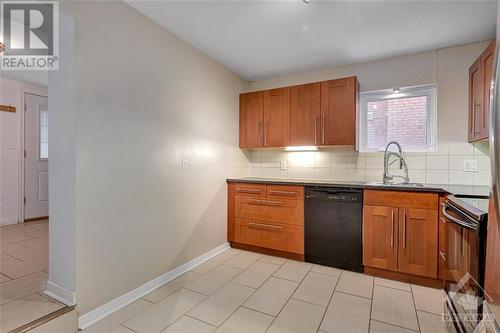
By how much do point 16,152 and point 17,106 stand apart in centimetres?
74

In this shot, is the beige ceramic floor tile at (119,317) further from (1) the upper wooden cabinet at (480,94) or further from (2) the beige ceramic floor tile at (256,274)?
(1) the upper wooden cabinet at (480,94)

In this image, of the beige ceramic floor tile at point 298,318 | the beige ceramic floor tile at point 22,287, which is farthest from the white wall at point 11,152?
the beige ceramic floor tile at point 298,318

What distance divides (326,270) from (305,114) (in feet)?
5.93

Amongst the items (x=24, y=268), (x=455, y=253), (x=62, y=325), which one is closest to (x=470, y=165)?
(x=455, y=253)

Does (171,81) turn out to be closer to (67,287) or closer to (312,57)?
(312,57)

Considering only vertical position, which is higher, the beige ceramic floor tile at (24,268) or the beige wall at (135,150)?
the beige wall at (135,150)

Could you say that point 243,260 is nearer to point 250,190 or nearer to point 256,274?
point 256,274

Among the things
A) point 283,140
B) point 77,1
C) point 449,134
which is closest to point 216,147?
point 283,140

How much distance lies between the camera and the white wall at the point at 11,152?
12.4 ft

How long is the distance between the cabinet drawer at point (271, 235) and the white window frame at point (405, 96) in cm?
137

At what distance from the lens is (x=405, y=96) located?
287 cm

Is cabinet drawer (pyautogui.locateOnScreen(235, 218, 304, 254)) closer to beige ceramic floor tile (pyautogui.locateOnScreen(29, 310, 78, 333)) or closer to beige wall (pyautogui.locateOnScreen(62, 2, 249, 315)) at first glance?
beige wall (pyautogui.locateOnScreen(62, 2, 249, 315))

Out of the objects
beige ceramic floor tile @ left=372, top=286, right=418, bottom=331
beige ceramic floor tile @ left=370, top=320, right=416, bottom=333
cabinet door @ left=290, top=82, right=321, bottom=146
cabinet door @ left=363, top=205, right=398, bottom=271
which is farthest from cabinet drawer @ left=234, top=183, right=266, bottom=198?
beige ceramic floor tile @ left=370, top=320, right=416, bottom=333

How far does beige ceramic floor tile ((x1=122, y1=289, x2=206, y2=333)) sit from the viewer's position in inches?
65.4
